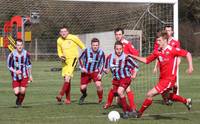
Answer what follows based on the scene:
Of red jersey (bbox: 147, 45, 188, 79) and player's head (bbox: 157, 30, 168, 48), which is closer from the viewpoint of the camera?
player's head (bbox: 157, 30, 168, 48)

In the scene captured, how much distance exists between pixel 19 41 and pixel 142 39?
7127 mm

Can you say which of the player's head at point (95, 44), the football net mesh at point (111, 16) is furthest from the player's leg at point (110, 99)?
the football net mesh at point (111, 16)

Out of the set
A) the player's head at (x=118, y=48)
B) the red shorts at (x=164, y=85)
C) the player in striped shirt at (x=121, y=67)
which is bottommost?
the red shorts at (x=164, y=85)

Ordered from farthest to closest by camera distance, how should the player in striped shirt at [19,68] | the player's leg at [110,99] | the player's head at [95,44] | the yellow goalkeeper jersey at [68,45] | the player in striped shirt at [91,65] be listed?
the yellow goalkeeper jersey at [68,45]
the player in striped shirt at [91,65]
the player's head at [95,44]
the player in striped shirt at [19,68]
the player's leg at [110,99]

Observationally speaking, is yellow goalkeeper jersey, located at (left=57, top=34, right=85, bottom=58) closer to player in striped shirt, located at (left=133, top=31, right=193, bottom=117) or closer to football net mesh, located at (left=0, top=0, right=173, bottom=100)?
football net mesh, located at (left=0, top=0, right=173, bottom=100)

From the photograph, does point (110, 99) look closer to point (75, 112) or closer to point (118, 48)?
point (75, 112)

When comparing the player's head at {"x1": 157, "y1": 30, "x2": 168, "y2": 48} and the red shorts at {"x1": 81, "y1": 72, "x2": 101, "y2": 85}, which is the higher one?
the player's head at {"x1": 157, "y1": 30, "x2": 168, "y2": 48}

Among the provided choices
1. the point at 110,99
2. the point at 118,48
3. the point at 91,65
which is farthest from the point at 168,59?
the point at 91,65

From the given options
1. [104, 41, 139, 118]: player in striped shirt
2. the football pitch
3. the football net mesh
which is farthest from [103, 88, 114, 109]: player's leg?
the football net mesh

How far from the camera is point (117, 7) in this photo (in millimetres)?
20234

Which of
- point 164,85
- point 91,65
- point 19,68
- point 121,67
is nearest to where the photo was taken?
point 164,85

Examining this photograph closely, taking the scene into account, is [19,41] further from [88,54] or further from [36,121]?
[36,121]

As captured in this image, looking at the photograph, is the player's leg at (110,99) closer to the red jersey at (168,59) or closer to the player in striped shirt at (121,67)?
the player in striped shirt at (121,67)

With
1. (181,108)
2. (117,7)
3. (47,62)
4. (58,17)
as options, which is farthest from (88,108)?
(47,62)
